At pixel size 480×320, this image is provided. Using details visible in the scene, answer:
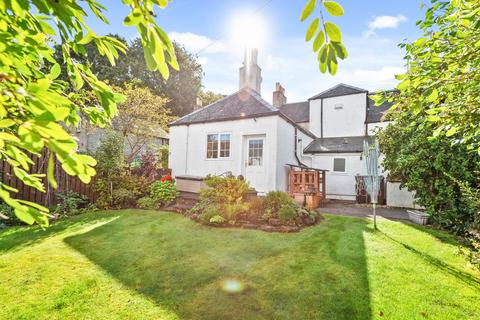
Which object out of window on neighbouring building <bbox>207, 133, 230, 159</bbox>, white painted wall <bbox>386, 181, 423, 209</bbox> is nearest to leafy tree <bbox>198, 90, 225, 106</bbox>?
window on neighbouring building <bbox>207, 133, 230, 159</bbox>

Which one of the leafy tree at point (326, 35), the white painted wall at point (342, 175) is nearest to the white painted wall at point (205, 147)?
the white painted wall at point (342, 175)

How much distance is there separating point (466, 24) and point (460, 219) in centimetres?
663

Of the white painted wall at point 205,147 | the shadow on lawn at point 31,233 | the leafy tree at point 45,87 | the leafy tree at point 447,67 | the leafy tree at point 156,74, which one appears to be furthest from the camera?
the leafy tree at point 156,74

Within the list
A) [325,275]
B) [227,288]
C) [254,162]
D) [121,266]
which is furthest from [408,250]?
[254,162]

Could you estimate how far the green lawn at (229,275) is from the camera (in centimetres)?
275

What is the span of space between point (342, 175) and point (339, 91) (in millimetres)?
6788

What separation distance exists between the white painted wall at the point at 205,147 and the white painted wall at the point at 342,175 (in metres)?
6.20

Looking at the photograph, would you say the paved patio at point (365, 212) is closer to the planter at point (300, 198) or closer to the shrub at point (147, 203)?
the planter at point (300, 198)

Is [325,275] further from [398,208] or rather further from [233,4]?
[398,208]

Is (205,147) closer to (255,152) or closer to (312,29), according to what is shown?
A: (255,152)

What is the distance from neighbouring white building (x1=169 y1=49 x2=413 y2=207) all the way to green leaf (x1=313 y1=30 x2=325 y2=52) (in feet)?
28.0

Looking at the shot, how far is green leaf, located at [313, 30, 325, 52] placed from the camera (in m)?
0.91

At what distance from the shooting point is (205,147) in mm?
A: 11773

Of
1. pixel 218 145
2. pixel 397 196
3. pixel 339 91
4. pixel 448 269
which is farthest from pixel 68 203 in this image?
pixel 339 91
